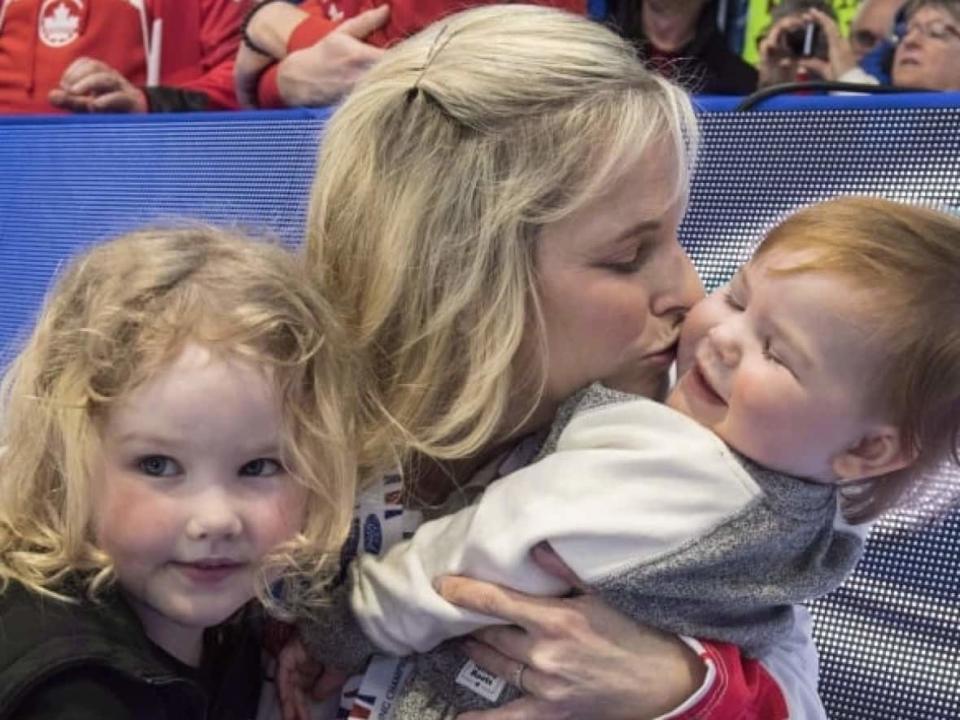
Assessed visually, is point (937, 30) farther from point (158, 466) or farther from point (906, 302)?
point (158, 466)

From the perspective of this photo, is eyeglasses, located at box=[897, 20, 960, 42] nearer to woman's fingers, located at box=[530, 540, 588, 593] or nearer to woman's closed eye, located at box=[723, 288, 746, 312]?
woman's closed eye, located at box=[723, 288, 746, 312]

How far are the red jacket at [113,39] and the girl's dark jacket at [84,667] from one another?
1.70 metres

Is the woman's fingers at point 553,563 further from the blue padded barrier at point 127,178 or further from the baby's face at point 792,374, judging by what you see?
the blue padded barrier at point 127,178

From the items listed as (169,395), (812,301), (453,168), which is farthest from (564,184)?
(169,395)

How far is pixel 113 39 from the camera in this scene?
2.38 m

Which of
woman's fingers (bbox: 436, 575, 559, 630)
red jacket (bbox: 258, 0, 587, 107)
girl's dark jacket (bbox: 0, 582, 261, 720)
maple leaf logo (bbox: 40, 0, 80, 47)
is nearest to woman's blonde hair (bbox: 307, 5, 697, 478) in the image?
woman's fingers (bbox: 436, 575, 559, 630)

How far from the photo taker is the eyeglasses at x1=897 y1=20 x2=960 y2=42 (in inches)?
73.2

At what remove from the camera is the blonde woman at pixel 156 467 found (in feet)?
2.52

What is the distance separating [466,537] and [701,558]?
17cm

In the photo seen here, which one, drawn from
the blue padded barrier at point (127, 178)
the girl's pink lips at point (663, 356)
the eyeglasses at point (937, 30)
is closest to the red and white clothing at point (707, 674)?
the girl's pink lips at point (663, 356)

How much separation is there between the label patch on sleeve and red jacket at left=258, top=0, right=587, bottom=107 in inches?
46.6

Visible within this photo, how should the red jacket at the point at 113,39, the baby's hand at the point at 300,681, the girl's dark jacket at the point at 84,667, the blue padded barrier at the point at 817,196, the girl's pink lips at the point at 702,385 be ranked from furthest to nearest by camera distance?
the red jacket at the point at 113,39 → the blue padded barrier at the point at 817,196 → the baby's hand at the point at 300,681 → the girl's pink lips at the point at 702,385 → the girl's dark jacket at the point at 84,667

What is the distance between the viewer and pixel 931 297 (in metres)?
0.77

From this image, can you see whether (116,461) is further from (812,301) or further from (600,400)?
(812,301)
